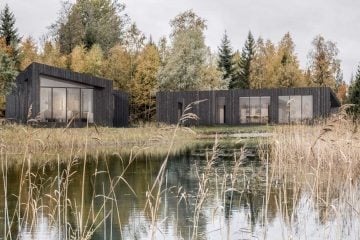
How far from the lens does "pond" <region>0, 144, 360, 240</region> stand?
16.8 ft

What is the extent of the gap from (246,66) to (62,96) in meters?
22.7

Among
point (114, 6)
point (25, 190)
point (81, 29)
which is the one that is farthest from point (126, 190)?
point (114, 6)

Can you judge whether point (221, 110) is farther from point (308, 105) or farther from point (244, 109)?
point (308, 105)

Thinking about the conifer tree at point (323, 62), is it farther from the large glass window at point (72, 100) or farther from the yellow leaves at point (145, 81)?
the large glass window at point (72, 100)

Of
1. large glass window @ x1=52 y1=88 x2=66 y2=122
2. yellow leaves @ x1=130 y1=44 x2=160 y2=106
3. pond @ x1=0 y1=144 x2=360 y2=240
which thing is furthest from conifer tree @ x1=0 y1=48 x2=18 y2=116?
yellow leaves @ x1=130 y1=44 x2=160 y2=106

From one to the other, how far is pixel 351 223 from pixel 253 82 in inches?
1633

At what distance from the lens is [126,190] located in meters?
9.88

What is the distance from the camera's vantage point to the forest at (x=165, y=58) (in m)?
37.8

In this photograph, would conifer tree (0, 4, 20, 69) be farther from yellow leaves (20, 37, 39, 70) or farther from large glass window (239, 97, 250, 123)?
large glass window (239, 97, 250, 123)

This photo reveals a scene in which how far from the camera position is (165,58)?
42.6 metres

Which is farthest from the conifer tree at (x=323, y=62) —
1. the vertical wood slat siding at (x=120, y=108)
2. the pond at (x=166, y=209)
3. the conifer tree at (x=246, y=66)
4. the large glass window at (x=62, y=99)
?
the pond at (x=166, y=209)

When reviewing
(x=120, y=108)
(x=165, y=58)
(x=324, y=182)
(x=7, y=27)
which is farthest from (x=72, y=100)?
(x=324, y=182)

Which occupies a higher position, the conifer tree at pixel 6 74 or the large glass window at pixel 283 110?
the conifer tree at pixel 6 74

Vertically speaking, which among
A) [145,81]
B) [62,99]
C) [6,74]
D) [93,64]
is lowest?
[62,99]
